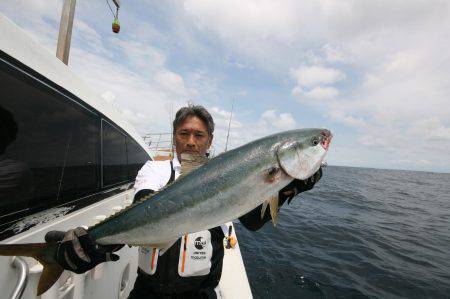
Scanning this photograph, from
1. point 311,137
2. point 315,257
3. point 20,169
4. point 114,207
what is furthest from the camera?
point 315,257

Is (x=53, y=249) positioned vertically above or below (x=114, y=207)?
above

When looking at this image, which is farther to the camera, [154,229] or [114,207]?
[114,207]

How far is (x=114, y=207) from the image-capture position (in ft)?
14.2

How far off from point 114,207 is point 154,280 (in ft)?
6.48

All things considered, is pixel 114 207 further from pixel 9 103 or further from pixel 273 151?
pixel 273 151

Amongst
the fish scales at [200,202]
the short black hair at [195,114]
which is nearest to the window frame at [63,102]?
the fish scales at [200,202]

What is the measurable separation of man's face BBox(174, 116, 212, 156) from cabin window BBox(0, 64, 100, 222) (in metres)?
1.31

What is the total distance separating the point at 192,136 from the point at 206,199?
1257 mm

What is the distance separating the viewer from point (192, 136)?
3.32m

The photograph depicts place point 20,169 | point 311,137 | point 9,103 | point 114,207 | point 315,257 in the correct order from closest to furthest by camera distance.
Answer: point 9,103 < point 20,169 < point 311,137 < point 114,207 < point 315,257

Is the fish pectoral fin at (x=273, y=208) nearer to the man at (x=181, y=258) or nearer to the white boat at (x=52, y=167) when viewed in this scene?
the man at (x=181, y=258)

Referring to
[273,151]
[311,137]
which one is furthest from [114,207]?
[311,137]

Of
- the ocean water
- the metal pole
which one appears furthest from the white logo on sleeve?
the ocean water

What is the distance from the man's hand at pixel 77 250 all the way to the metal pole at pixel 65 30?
3415mm
